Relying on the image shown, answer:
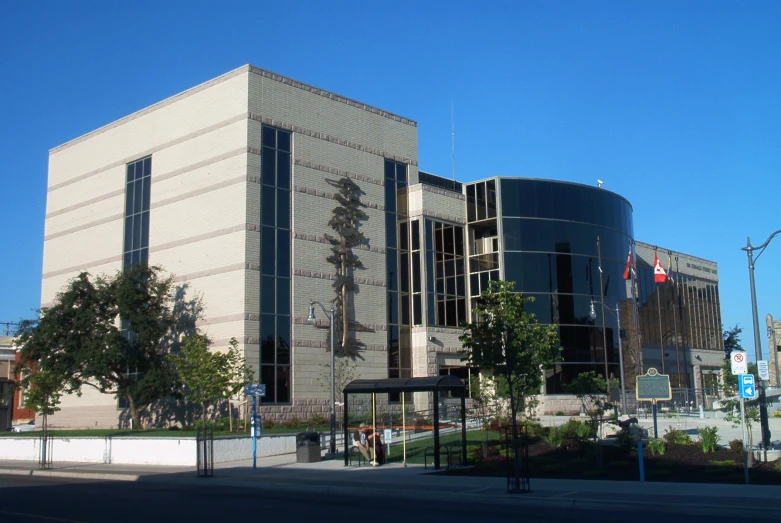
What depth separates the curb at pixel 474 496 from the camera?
15.6 metres

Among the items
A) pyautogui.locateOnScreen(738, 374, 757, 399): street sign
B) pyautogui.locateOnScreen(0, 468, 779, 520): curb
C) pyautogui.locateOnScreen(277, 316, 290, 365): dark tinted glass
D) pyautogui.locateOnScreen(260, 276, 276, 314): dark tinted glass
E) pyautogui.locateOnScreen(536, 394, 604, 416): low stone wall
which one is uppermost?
pyautogui.locateOnScreen(260, 276, 276, 314): dark tinted glass

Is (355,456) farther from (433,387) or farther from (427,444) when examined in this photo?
(433,387)

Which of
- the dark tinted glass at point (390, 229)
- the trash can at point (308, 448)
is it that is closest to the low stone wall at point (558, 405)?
the dark tinted glass at point (390, 229)

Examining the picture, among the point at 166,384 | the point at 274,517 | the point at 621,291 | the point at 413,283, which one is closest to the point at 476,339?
the point at 274,517

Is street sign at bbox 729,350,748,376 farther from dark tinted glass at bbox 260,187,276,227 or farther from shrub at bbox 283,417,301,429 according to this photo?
dark tinted glass at bbox 260,187,276,227

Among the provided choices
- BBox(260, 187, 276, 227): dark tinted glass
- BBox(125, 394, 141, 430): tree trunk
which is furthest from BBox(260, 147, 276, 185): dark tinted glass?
BBox(125, 394, 141, 430): tree trunk

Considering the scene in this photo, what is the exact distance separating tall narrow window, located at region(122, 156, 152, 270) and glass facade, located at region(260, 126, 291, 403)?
27.8 feet

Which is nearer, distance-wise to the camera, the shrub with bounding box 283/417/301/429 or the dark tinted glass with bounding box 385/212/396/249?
the shrub with bounding box 283/417/301/429

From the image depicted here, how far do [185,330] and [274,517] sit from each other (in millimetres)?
28285

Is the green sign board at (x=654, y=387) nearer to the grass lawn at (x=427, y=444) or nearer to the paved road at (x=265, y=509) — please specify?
the grass lawn at (x=427, y=444)

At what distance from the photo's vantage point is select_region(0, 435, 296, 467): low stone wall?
101ft

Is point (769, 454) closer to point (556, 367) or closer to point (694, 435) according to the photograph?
point (694, 435)

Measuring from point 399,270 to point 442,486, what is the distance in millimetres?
27028

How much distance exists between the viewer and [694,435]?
32844 millimetres
